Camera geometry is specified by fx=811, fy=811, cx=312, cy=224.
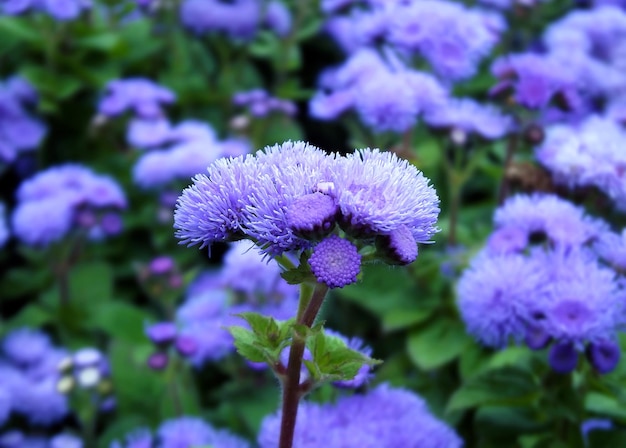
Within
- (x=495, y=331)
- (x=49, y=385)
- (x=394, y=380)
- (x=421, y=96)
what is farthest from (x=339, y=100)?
Answer: (x=49, y=385)

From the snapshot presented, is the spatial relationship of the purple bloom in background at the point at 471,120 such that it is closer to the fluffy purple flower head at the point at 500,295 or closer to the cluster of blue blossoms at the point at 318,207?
the fluffy purple flower head at the point at 500,295

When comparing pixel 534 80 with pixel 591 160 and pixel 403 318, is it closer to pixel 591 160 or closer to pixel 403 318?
pixel 591 160

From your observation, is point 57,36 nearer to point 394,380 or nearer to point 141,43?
point 141,43

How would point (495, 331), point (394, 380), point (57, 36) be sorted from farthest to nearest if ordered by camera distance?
point (57, 36)
point (394, 380)
point (495, 331)

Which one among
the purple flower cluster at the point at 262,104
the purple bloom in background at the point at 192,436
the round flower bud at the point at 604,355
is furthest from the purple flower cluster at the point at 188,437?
the purple flower cluster at the point at 262,104

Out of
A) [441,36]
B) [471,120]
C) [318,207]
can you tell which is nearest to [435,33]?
[441,36]

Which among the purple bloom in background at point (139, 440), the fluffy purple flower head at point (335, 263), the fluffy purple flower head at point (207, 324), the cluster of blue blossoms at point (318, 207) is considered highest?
the cluster of blue blossoms at point (318, 207)

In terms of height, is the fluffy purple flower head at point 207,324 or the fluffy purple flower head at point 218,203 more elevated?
the fluffy purple flower head at point 218,203
